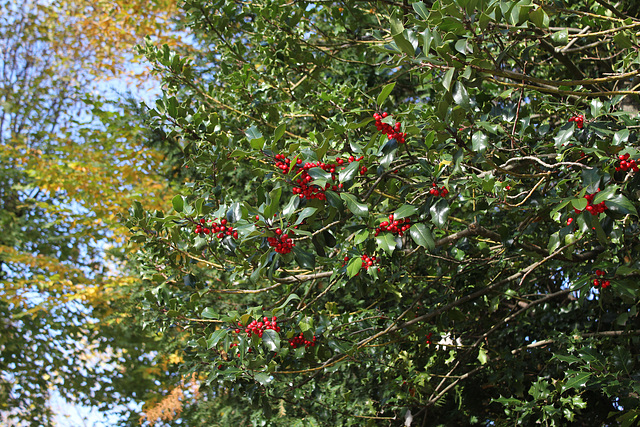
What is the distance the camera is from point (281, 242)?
1.86 meters

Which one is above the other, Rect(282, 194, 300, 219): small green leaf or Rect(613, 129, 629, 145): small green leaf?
Rect(282, 194, 300, 219): small green leaf

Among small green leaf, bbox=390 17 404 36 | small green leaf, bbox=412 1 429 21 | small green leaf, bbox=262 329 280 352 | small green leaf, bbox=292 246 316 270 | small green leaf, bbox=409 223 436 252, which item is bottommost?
small green leaf, bbox=262 329 280 352

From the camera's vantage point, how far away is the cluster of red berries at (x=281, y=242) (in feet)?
6.05

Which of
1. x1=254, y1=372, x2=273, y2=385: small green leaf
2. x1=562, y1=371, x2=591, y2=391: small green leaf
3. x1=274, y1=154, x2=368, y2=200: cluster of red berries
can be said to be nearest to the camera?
x1=274, y1=154, x2=368, y2=200: cluster of red berries

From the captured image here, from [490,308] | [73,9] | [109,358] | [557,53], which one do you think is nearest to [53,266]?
[109,358]

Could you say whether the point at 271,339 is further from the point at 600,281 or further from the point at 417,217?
the point at 600,281

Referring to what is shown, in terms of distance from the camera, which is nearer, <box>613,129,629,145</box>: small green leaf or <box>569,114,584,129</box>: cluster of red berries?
<box>613,129,629,145</box>: small green leaf

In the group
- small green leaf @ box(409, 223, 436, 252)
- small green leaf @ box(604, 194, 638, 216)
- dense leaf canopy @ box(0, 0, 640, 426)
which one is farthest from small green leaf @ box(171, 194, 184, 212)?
small green leaf @ box(604, 194, 638, 216)

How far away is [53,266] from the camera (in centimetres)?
714

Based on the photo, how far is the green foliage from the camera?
6.14ft

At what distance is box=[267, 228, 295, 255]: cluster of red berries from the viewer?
72.6 inches

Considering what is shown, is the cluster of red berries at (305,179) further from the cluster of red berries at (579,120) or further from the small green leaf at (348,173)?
the cluster of red berries at (579,120)

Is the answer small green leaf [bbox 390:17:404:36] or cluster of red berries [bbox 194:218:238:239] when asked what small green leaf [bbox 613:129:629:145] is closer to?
small green leaf [bbox 390:17:404:36]

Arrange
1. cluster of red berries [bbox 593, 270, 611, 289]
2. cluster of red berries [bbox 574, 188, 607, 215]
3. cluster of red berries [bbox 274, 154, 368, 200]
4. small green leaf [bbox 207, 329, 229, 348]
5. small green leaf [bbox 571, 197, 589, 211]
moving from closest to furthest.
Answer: small green leaf [bbox 571, 197, 589, 211], cluster of red berries [bbox 574, 188, 607, 215], cluster of red berries [bbox 274, 154, 368, 200], small green leaf [bbox 207, 329, 229, 348], cluster of red berries [bbox 593, 270, 611, 289]
